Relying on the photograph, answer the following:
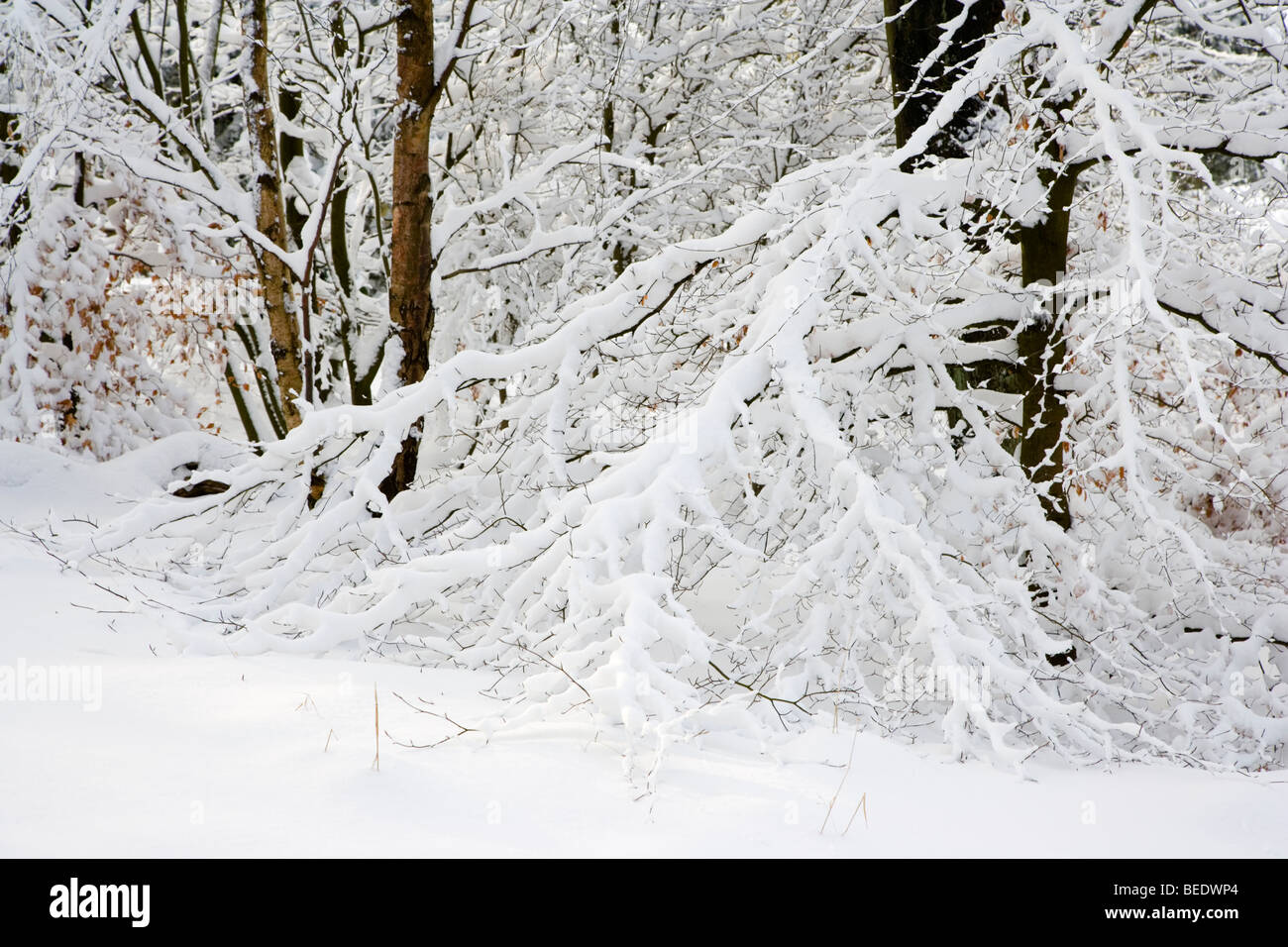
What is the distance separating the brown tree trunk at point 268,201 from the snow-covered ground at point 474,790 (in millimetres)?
3460

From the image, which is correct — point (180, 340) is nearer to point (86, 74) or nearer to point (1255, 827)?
point (86, 74)

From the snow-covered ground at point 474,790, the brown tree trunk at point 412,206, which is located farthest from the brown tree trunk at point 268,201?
the snow-covered ground at point 474,790

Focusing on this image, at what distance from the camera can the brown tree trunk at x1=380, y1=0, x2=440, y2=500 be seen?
5.81 m

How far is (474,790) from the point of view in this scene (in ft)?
8.07

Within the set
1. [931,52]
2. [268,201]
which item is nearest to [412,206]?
[268,201]

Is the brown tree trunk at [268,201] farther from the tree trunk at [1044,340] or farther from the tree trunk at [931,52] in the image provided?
the tree trunk at [1044,340]

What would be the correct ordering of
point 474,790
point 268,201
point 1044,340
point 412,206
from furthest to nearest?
1. point 268,201
2. point 412,206
3. point 1044,340
4. point 474,790

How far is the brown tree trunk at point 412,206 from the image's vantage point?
19.1 feet

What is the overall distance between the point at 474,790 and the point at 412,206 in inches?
170

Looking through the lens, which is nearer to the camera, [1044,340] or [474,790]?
[474,790]

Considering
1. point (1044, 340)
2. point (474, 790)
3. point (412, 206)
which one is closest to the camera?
point (474, 790)

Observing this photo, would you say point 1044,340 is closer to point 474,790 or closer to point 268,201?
point 474,790

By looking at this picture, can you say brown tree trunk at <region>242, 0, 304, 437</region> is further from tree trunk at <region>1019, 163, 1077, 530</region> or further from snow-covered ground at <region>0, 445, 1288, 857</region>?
tree trunk at <region>1019, 163, 1077, 530</region>
